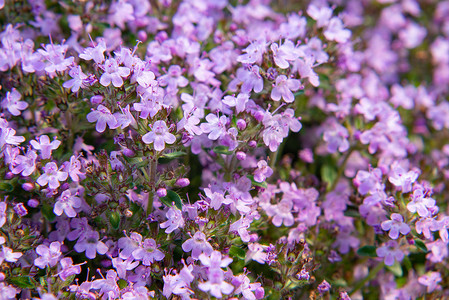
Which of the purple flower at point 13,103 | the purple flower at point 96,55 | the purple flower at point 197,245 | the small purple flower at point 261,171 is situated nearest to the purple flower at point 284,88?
the small purple flower at point 261,171

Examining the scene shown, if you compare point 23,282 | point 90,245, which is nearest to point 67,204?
point 90,245

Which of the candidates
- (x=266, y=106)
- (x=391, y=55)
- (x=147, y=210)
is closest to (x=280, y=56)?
(x=266, y=106)

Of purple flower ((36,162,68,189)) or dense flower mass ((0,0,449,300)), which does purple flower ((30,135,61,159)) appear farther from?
purple flower ((36,162,68,189))

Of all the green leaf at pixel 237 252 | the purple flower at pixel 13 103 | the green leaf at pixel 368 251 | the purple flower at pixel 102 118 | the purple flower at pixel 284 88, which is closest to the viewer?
the purple flower at pixel 102 118

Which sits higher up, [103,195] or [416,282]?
[103,195]

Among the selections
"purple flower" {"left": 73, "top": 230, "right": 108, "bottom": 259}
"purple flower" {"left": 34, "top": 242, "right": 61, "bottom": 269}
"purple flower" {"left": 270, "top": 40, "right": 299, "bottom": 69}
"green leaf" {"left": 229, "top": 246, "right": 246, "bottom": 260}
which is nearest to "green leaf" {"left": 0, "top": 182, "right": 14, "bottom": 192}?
"purple flower" {"left": 34, "top": 242, "right": 61, "bottom": 269}

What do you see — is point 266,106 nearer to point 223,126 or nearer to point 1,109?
point 223,126

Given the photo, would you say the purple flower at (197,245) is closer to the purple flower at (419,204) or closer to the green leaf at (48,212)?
the green leaf at (48,212)
